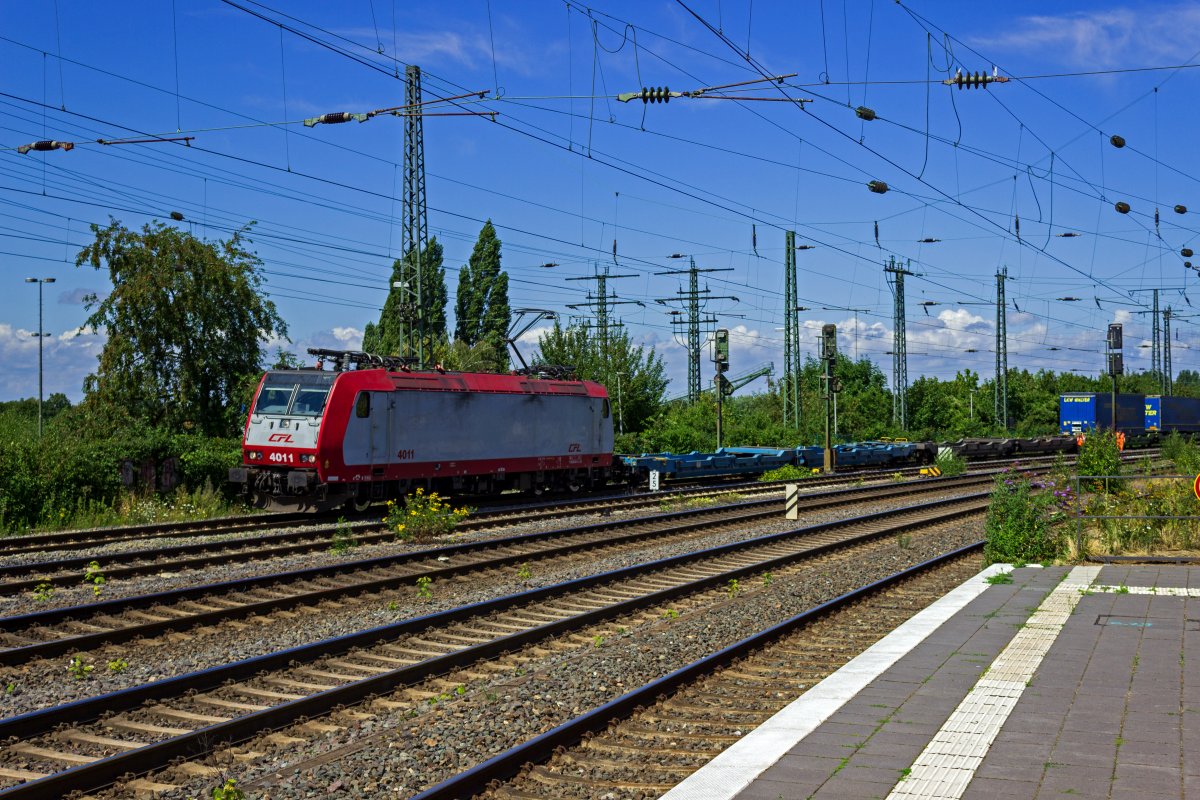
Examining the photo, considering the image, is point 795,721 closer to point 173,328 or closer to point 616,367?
point 173,328

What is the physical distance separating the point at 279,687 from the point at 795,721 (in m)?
4.19

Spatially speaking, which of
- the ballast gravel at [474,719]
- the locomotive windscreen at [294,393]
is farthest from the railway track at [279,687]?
the locomotive windscreen at [294,393]

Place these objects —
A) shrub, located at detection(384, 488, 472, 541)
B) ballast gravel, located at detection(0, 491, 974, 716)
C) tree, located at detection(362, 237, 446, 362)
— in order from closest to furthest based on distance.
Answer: ballast gravel, located at detection(0, 491, 974, 716), shrub, located at detection(384, 488, 472, 541), tree, located at detection(362, 237, 446, 362)

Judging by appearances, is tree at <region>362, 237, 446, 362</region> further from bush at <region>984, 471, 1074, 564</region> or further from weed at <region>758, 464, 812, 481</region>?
bush at <region>984, 471, 1074, 564</region>

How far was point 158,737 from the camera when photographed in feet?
24.5

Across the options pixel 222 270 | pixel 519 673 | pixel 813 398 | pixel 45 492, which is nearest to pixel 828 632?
pixel 519 673

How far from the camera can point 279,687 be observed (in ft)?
29.2

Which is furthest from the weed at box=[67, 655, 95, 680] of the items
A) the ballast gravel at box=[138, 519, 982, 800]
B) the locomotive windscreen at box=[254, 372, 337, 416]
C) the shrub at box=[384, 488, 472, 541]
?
the locomotive windscreen at box=[254, 372, 337, 416]

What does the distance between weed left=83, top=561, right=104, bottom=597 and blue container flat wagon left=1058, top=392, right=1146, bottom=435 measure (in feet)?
185

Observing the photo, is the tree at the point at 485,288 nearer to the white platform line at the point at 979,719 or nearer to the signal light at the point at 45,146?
the signal light at the point at 45,146

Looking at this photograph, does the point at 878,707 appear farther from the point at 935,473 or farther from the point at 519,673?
the point at 935,473

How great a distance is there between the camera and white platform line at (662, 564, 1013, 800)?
19.9 ft

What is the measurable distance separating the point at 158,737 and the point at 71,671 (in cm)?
245

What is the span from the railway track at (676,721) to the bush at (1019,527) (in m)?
3.76
